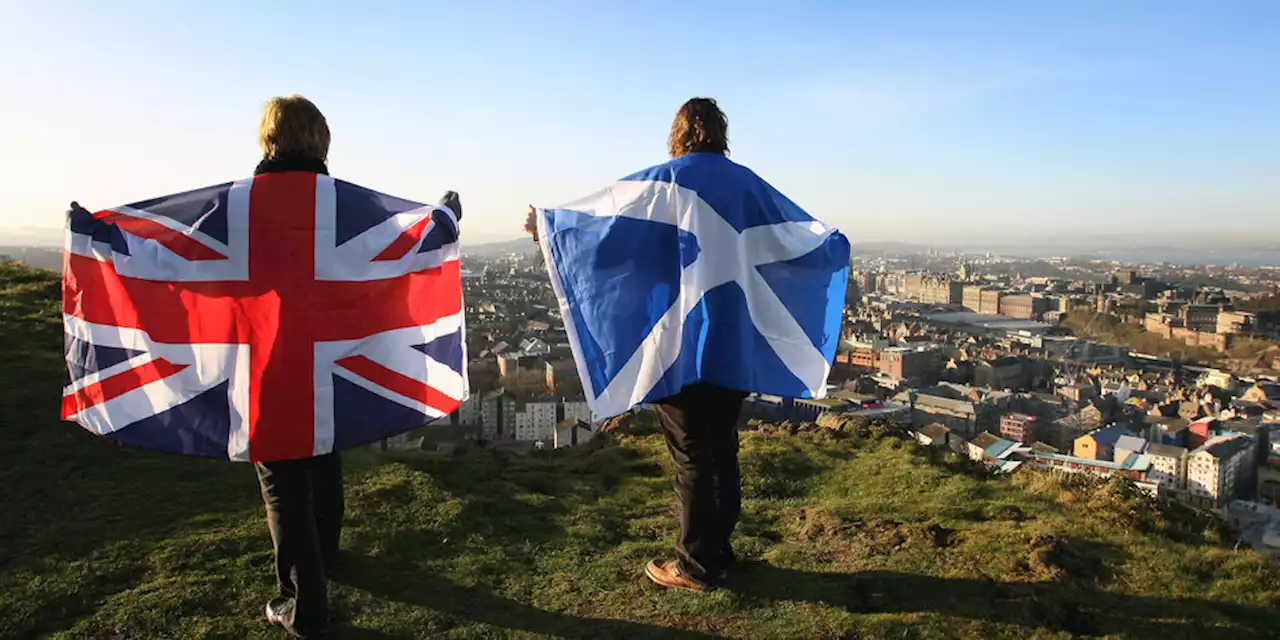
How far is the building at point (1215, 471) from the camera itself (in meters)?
18.7

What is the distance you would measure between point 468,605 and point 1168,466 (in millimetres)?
22749

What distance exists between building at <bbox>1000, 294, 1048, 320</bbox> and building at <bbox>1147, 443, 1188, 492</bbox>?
219 ft

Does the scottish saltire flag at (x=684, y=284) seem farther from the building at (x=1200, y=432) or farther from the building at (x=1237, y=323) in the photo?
the building at (x=1237, y=323)

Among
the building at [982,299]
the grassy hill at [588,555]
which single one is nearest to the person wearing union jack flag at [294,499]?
the grassy hill at [588,555]

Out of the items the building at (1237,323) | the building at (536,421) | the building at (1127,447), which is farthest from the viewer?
the building at (1237,323)

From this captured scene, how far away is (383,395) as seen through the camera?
9.14ft

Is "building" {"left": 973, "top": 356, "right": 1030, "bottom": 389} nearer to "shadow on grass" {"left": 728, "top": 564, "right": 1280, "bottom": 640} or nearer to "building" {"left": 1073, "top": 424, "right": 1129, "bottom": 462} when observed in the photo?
"building" {"left": 1073, "top": 424, "right": 1129, "bottom": 462}

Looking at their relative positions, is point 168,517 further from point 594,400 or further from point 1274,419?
point 1274,419

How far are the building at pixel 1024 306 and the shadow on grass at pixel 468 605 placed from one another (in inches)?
3552

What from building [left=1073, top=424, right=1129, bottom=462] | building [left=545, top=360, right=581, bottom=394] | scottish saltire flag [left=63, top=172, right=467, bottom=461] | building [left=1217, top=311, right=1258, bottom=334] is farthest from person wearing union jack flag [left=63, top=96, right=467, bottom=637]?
building [left=1217, top=311, right=1258, bottom=334]

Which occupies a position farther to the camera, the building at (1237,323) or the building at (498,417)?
the building at (1237,323)

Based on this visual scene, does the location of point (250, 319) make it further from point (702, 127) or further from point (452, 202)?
point (702, 127)

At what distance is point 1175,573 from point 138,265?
3.93m

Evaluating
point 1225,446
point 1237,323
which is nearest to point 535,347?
point 1225,446
